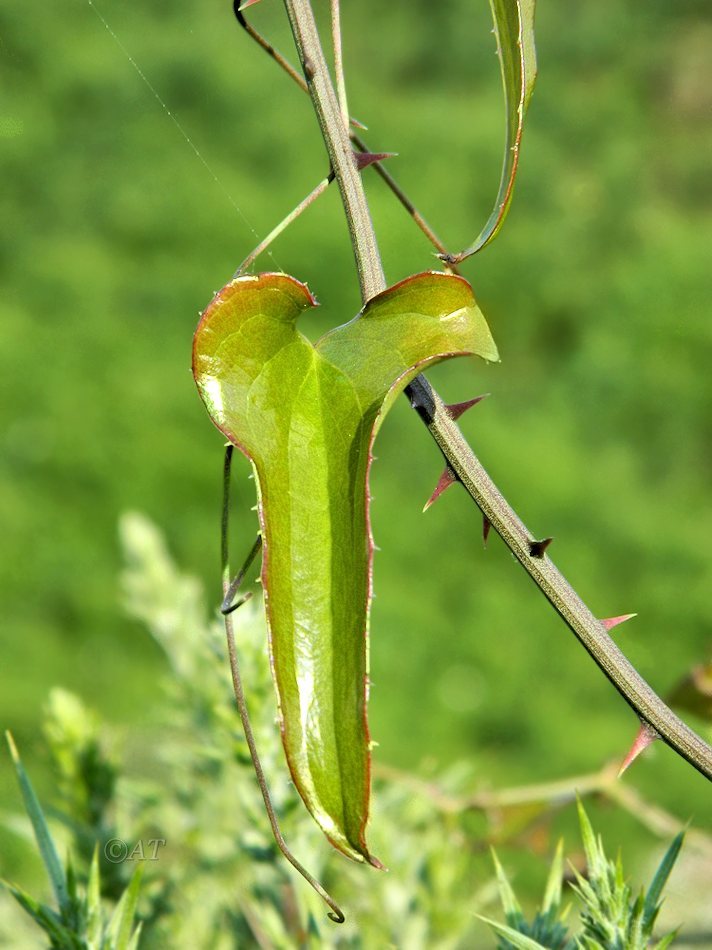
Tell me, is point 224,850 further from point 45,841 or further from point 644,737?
point 644,737

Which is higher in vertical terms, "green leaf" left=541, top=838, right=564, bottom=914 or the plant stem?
the plant stem

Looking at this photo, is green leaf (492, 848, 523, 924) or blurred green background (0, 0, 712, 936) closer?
green leaf (492, 848, 523, 924)

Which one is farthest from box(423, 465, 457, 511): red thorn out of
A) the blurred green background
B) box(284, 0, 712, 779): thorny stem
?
the blurred green background

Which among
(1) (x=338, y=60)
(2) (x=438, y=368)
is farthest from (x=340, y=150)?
(2) (x=438, y=368)

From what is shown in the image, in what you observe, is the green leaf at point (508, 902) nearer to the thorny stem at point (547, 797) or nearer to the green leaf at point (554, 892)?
the green leaf at point (554, 892)

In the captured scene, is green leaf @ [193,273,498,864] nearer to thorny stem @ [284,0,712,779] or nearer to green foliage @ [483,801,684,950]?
thorny stem @ [284,0,712,779]

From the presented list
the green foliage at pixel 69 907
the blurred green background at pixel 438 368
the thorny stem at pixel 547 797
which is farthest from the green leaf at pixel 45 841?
the blurred green background at pixel 438 368

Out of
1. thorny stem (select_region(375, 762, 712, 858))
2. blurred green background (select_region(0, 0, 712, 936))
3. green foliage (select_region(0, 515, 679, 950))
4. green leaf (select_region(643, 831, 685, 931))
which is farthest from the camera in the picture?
blurred green background (select_region(0, 0, 712, 936))
